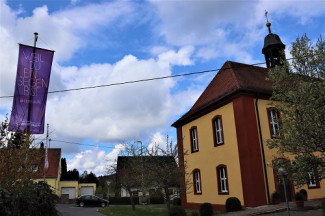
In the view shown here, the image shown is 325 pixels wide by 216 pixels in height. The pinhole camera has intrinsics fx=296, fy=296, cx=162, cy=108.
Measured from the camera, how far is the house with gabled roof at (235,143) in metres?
17.0

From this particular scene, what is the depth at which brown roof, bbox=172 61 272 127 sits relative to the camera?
60.7 ft

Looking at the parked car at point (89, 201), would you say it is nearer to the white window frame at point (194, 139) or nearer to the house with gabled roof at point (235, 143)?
the house with gabled roof at point (235, 143)

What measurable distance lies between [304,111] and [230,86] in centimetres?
882

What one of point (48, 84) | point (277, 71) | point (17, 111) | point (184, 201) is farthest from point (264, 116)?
point (17, 111)

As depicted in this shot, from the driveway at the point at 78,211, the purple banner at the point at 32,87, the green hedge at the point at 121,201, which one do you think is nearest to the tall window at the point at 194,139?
the driveway at the point at 78,211

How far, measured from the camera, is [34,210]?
7539mm

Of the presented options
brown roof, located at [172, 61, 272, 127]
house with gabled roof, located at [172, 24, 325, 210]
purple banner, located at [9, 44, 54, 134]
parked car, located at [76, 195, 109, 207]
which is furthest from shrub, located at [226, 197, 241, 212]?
parked car, located at [76, 195, 109, 207]

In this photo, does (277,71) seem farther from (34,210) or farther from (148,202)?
(148,202)

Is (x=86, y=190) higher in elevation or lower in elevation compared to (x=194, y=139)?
lower

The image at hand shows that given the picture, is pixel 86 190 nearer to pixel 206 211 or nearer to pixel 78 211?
pixel 78 211

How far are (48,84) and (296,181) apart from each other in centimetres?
1119

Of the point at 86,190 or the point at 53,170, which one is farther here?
the point at 86,190

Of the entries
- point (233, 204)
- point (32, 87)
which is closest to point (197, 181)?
point (233, 204)

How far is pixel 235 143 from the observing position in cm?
1781
